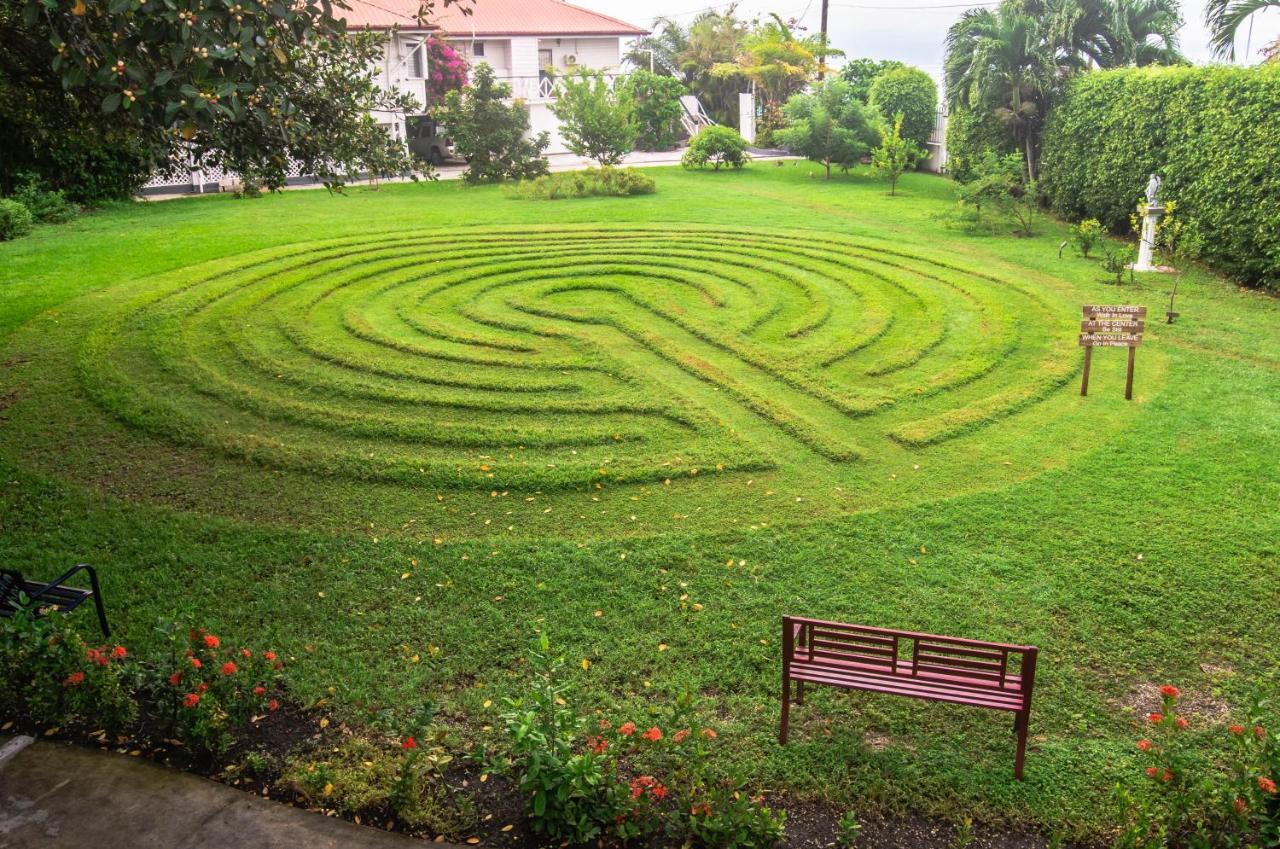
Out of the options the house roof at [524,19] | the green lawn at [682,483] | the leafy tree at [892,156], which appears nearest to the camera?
the green lawn at [682,483]

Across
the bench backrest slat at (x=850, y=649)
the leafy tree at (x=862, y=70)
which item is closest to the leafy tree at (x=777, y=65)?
the leafy tree at (x=862, y=70)

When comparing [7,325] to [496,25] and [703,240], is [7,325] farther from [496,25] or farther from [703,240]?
[496,25]

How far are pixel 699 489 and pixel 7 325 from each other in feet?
35.3

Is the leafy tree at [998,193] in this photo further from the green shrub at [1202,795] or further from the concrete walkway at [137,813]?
the concrete walkway at [137,813]

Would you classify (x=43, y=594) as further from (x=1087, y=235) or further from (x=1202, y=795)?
(x=1087, y=235)

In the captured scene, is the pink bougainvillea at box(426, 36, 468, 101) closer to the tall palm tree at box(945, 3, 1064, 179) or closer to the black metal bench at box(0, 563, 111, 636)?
the tall palm tree at box(945, 3, 1064, 179)

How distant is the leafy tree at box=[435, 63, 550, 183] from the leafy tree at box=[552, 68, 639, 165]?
132cm

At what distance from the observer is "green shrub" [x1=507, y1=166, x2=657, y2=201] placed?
A: 91.0 ft

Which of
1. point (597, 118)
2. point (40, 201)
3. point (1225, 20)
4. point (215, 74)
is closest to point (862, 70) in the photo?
point (597, 118)

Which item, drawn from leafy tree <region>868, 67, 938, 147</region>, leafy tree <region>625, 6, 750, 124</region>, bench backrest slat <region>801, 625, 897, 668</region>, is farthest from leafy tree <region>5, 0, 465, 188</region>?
leafy tree <region>625, 6, 750, 124</region>

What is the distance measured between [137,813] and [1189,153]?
19.5 m

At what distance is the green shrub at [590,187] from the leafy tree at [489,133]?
272cm

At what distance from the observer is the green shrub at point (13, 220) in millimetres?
19594

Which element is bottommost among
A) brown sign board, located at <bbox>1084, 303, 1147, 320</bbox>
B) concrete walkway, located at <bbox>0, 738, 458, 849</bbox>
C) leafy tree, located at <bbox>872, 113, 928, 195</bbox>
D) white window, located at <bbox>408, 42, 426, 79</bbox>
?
concrete walkway, located at <bbox>0, 738, 458, 849</bbox>
